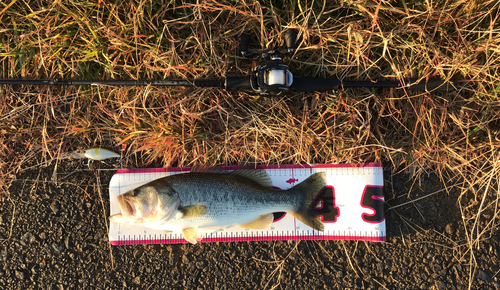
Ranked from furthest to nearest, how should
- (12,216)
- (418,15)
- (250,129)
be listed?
(12,216) → (250,129) → (418,15)

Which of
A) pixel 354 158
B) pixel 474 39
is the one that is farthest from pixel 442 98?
pixel 354 158

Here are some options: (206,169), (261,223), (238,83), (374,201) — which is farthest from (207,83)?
(374,201)

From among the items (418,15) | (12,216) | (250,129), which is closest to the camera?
(418,15)

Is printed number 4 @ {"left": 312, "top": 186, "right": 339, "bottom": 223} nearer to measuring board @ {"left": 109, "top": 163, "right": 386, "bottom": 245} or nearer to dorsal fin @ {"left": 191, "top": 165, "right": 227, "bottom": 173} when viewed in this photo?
measuring board @ {"left": 109, "top": 163, "right": 386, "bottom": 245}

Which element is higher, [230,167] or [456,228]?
[230,167]

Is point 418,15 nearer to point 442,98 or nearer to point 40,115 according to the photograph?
point 442,98

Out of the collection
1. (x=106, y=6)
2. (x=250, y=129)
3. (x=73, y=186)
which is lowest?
(x=73, y=186)

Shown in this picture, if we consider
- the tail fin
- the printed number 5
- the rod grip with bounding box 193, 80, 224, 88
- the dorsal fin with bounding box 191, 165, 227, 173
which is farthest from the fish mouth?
the printed number 5
